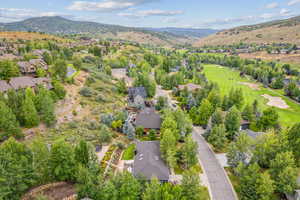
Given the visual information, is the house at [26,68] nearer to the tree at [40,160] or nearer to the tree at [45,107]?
the tree at [45,107]

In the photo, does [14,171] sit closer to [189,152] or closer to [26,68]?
[189,152]

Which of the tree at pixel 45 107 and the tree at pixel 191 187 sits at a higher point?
the tree at pixel 45 107

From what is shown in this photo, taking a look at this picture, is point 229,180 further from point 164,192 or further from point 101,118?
point 101,118

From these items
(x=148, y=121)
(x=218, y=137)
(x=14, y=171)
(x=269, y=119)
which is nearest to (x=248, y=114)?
(x=269, y=119)

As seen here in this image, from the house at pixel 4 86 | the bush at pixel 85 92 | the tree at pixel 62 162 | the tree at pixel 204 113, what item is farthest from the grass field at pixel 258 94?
the house at pixel 4 86

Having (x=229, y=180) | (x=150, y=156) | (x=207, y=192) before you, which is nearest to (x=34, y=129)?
(x=150, y=156)

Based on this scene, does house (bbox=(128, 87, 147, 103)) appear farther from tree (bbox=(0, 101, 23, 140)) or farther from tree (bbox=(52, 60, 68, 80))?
tree (bbox=(0, 101, 23, 140))
